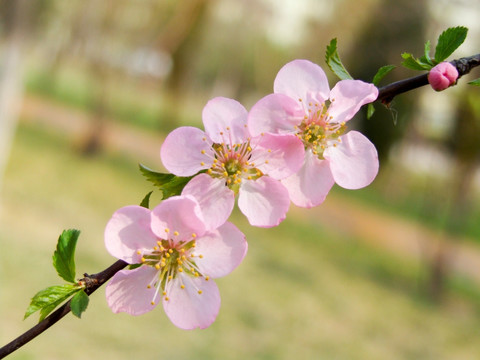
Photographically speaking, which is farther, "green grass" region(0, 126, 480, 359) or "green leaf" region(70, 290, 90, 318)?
"green grass" region(0, 126, 480, 359)

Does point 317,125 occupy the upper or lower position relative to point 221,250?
upper

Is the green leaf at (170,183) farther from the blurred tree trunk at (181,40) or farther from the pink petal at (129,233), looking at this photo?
the blurred tree trunk at (181,40)

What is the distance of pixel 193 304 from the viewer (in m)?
0.38

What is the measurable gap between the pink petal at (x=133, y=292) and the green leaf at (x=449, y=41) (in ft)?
0.80

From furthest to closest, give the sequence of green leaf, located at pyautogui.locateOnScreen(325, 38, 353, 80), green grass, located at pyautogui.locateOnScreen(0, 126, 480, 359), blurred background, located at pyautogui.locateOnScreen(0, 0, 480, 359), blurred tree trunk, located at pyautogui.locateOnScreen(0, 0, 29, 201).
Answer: blurred tree trunk, located at pyautogui.locateOnScreen(0, 0, 29, 201), blurred background, located at pyautogui.locateOnScreen(0, 0, 480, 359), green grass, located at pyautogui.locateOnScreen(0, 126, 480, 359), green leaf, located at pyautogui.locateOnScreen(325, 38, 353, 80)

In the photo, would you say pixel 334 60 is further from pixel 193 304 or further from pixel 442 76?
pixel 193 304

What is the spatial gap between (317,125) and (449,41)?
0.11m

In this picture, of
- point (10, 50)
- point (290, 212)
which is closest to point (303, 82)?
point (10, 50)

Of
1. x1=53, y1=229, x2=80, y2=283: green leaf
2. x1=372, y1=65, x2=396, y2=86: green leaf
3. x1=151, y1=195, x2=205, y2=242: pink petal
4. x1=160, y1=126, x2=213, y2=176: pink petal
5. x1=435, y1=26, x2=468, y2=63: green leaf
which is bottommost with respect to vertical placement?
x1=53, y1=229, x2=80, y2=283: green leaf

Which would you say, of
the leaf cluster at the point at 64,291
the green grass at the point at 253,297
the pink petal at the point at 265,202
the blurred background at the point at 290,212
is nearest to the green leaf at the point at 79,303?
the leaf cluster at the point at 64,291

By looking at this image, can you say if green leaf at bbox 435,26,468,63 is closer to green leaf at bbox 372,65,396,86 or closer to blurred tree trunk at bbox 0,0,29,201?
green leaf at bbox 372,65,396,86

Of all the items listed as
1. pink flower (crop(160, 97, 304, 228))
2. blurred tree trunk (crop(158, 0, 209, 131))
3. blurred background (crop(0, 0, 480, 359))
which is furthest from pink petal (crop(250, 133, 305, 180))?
blurred tree trunk (crop(158, 0, 209, 131))

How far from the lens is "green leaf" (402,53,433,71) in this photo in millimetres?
418

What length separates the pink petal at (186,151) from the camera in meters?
0.38
